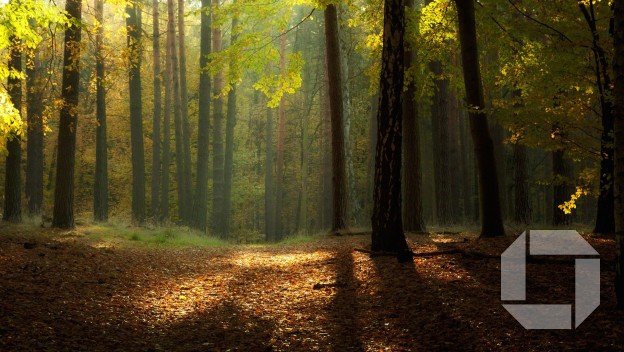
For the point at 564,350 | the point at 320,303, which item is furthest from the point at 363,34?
the point at 564,350

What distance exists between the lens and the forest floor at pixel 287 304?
5.02 m

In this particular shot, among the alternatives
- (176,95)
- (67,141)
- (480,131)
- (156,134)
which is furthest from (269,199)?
(480,131)

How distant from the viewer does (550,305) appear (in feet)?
18.0

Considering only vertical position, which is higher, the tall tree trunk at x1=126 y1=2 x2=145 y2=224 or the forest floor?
the tall tree trunk at x1=126 y1=2 x2=145 y2=224

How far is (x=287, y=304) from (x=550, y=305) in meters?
3.43

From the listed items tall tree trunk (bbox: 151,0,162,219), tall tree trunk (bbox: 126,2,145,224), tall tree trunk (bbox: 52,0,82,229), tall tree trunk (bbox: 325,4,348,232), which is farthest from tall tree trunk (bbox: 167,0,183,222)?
tall tree trunk (bbox: 325,4,348,232)

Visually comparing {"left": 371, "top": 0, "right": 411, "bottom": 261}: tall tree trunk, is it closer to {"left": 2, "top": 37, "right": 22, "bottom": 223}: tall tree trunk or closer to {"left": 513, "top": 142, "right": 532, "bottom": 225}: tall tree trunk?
{"left": 513, "top": 142, "right": 532, "bottom": 225}: tall tree trunk

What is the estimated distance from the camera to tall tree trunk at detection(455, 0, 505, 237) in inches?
416

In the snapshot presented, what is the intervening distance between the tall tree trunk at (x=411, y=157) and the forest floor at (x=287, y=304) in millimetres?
3495

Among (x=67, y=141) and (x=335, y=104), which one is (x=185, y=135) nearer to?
(x=67, y=141)

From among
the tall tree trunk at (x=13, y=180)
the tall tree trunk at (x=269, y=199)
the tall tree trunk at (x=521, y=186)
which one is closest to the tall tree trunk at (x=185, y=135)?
the tall tree trunk at (x=269, y=199)

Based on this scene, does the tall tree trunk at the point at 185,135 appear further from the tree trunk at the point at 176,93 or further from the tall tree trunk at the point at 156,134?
the tall tree trunk at the point at 156,134

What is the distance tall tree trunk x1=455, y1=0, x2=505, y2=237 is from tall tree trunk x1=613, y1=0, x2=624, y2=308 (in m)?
5.39

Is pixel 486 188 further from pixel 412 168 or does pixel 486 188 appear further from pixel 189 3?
pixel 189 3
